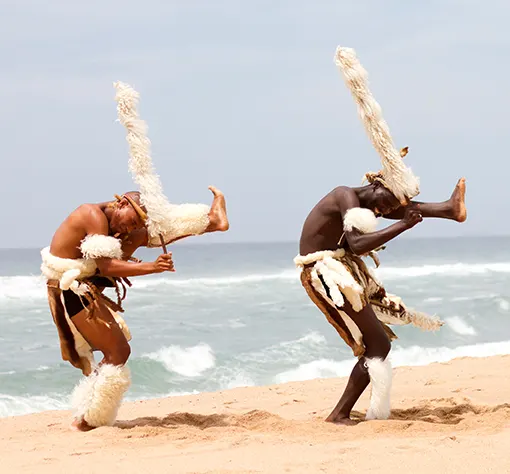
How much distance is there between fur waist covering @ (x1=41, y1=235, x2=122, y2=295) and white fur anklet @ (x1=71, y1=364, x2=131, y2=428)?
0.57m

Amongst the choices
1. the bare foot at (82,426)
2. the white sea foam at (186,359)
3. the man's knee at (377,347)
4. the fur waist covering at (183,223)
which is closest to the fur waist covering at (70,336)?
the bare foot at (82,426)

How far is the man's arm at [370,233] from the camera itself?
5.30 m

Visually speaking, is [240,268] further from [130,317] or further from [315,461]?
[315,461]

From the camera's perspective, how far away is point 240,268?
147 ft

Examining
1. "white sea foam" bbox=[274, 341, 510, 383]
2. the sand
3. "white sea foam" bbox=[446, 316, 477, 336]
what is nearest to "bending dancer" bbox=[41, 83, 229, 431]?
the sand

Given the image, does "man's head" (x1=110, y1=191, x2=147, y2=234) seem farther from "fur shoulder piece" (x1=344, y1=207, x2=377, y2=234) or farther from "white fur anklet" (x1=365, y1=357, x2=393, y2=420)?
"white fur anklet" (x1=365, y1=357, x2=393, y2=420)

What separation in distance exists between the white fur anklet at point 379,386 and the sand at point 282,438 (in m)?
0.15

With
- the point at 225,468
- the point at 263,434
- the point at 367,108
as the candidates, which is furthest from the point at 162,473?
the point at 367,108

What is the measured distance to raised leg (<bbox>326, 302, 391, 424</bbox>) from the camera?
18.6 feet

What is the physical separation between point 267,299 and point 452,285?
302 inches

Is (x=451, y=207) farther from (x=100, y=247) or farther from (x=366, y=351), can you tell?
(x=100, y=247)

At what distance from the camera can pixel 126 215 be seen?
5617 millimetres

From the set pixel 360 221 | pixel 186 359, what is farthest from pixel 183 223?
pixel 186 359

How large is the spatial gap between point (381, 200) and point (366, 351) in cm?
101
